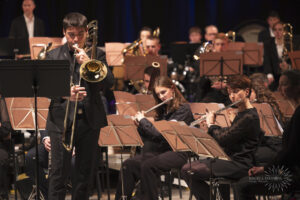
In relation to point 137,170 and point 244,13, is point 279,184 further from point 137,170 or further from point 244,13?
point 244,13

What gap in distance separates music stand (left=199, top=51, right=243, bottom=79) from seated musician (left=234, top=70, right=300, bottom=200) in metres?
2.43

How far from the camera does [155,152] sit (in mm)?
5594

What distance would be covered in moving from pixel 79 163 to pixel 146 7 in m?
7.20

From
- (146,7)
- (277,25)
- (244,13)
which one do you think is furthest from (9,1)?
(277,25)

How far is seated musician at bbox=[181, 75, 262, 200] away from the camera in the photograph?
15.3ft

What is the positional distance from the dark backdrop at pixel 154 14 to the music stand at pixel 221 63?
427cm

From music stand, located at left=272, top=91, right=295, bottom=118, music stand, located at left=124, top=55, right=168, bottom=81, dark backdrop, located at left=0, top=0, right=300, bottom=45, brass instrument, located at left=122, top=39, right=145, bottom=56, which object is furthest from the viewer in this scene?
dark backdrop, located at left=0, top=0, right=300, bottom=45

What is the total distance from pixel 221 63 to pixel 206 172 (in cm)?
211

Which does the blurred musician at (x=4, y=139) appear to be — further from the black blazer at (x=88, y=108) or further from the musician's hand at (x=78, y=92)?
the musician's hand at (x=78, y=92)

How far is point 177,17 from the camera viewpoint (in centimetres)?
1105

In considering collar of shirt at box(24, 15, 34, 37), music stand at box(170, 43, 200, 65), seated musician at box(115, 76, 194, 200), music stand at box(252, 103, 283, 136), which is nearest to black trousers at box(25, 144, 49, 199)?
seated musician at box(115, 76, 194, 200)

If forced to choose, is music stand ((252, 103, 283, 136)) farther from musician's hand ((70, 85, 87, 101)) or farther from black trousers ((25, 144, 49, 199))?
black trousers ((25, 144, 49, 199))
